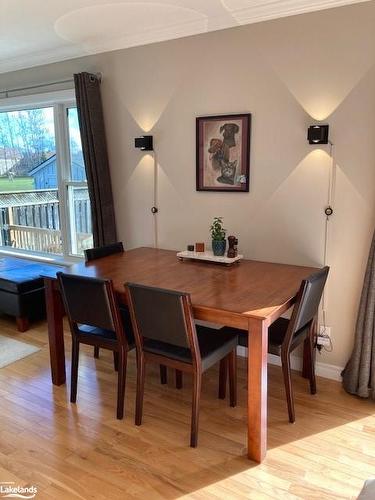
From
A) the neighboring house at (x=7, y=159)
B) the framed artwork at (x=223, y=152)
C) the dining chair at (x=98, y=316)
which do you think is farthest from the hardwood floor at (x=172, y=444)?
the neighboring house at (x=7, y=159)

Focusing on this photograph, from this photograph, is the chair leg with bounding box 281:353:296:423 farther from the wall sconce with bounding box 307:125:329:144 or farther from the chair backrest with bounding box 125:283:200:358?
the wall sconce with bounding box 307:125:329:144

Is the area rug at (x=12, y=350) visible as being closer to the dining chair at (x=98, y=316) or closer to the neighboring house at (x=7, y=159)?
the dining chair at (x=98, y=316)

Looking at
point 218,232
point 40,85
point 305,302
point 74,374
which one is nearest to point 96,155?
point 40,85

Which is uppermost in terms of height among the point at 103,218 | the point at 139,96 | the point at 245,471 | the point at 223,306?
the point at 139,96

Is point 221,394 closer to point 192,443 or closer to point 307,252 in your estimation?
point 192,443

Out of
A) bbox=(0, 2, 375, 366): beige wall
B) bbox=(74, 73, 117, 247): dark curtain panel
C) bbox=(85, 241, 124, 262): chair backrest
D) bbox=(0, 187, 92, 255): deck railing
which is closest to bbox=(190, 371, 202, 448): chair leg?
bbox=(0, 2, 375, 366): beige wall

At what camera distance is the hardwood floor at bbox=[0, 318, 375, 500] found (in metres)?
1.95

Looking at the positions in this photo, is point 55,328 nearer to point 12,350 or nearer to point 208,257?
point 12,350

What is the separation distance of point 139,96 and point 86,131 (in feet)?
1.86

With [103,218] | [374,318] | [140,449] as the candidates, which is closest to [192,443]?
[140,449]

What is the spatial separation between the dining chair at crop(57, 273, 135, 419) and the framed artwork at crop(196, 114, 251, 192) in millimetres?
1311

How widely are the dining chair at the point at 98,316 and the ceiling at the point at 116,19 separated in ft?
5.89

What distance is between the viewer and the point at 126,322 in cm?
268

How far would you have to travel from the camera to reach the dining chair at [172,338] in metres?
2.07
